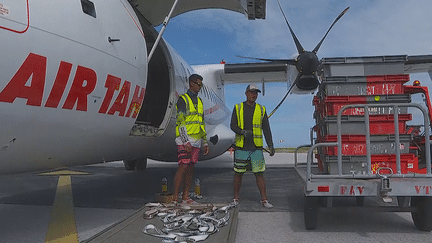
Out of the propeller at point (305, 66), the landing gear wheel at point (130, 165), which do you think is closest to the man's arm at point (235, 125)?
the propeller at point (305, 66)

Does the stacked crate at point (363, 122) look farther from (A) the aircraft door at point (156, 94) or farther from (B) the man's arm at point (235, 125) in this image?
(A) the aircraft door at point (156, 94)

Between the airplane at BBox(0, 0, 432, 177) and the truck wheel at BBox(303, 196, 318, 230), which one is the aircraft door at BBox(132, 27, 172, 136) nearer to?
the airplane at BBox(0, 0, 432, 177)

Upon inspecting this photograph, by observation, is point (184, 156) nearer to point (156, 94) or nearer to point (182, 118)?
point (182, 118)

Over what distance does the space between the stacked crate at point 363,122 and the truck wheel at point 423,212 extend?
50cm

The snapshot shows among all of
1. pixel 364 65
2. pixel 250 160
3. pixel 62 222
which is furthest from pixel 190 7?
pixel 62 222

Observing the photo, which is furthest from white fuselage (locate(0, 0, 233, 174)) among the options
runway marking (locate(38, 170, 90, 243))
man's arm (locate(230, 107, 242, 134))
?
man's arm (locate(230, 107, 242, 134))

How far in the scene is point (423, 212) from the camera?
3646 millimetres

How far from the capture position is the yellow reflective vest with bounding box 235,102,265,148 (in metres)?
5.00

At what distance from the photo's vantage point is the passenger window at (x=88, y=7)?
3.32 m

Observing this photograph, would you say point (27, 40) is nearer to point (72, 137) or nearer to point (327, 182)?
point (72, 137)

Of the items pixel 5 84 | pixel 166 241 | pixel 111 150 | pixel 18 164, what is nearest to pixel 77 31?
pixel 5 84

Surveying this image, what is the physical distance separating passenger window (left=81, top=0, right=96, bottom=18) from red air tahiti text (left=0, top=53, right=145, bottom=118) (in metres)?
0.60

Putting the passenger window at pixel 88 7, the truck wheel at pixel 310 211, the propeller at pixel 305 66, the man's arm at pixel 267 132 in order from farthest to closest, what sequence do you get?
the propeller at pixel 305 66
the man's arm at pixel 267 132
the truck wheel at pixel 310 211
the passenger window at pixel 88 7

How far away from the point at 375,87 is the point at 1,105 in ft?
12.7
